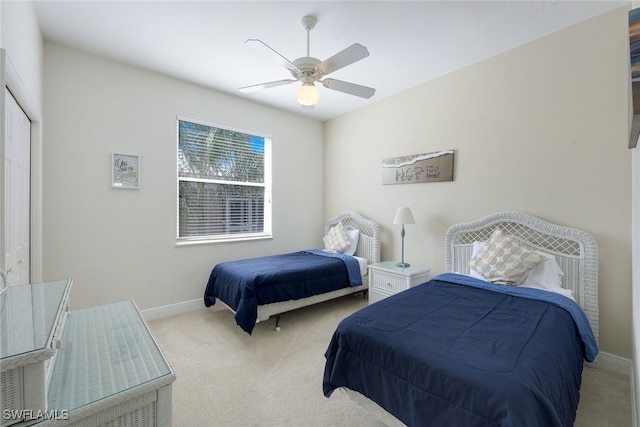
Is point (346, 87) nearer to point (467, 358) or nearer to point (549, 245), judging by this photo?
point (467, 358)

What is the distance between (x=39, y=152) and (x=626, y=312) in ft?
16.9

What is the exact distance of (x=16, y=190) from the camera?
2.03 meters

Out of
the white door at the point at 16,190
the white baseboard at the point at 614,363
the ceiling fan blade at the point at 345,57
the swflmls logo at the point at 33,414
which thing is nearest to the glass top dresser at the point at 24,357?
the swflmls logo at the point at 33,414

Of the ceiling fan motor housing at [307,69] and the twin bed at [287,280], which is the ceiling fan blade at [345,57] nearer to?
the ceiling fan motor housing at [307,69]

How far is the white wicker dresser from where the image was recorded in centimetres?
79

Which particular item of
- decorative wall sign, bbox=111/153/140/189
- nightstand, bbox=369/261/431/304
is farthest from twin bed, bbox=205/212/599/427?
decorative wall sign, bbox=111/153/140/189

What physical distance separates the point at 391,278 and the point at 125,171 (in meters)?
3.24

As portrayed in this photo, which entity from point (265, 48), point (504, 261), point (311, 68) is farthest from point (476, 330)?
point (265, 48)

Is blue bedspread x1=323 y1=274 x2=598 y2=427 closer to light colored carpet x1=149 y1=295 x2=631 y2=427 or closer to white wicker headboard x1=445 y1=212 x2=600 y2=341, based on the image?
light colored carpet x1=149 y1=295 x2=631 y2=427

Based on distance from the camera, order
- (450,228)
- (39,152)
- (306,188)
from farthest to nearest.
→ (306,188) < (450,228) < (39,152)

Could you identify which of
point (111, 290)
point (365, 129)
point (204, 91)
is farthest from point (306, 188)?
point (111, 290)

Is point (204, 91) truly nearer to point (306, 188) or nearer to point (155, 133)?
point (155, 133)

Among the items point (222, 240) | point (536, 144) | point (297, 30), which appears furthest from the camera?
point (222, 240)

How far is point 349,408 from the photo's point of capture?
188 cm
